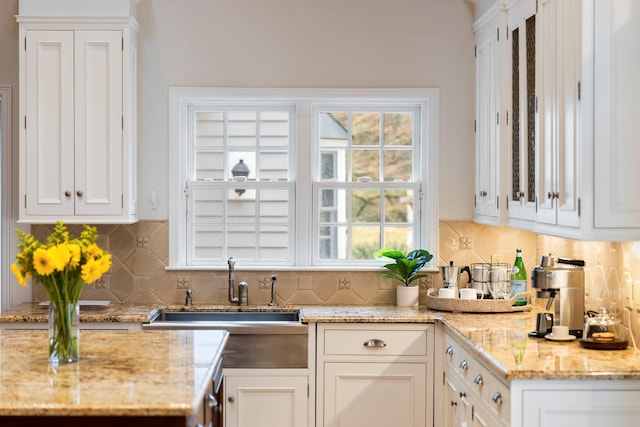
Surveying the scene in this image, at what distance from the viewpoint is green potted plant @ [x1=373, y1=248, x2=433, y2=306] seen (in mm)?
5016

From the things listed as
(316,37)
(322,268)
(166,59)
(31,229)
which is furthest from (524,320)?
(31,229)

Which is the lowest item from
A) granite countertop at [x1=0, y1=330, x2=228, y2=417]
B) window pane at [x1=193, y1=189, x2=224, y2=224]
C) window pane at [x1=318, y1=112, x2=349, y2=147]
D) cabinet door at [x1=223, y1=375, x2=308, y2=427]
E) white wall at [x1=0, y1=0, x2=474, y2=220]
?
cabinet door at [x1=223, y1=375, x2=308, y2=427]

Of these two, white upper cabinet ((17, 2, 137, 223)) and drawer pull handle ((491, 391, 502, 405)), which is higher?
white upper cabinet ((17, 2, 137, 223))

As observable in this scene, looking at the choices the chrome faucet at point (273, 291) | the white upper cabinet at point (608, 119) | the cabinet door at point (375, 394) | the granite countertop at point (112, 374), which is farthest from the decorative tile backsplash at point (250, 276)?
the white upper cabinet at point (608, 119)

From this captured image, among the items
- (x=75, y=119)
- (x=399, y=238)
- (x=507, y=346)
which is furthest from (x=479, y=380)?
(x=75, y=119)

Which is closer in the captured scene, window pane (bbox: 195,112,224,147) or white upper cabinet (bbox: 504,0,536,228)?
white upper cabinet (bbox: 504,0,536,228)

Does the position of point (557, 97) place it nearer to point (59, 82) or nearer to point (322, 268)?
point (322, 268)

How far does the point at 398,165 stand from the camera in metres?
5.36

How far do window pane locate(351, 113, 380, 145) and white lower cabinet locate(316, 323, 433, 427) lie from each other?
4.13 ft

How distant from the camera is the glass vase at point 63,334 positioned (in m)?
3.08

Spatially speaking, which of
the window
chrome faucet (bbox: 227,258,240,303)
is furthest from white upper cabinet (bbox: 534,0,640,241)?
chrome faucet (bbox: 227,258,240,303)

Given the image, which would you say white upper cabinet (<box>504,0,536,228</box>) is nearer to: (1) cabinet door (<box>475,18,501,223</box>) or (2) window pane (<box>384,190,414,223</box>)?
(1) cabinet door (<box>475,18,501,223</box>)

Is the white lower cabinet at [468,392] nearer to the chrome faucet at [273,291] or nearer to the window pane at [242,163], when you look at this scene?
the chrome faucet at [273,291]

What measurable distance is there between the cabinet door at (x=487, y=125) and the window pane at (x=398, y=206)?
429mm
